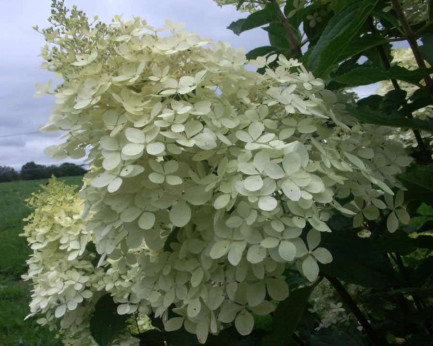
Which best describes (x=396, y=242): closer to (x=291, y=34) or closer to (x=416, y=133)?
(x=416, y=133)

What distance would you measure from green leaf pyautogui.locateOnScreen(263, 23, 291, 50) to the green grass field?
3.03ft

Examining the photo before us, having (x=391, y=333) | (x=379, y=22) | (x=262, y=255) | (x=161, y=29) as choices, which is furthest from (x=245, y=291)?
(x=379, y=22)

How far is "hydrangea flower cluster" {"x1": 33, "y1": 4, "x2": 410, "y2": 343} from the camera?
695 millimetres

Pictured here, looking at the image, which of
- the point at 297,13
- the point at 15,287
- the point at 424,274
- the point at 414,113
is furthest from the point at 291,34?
the point at 15,287

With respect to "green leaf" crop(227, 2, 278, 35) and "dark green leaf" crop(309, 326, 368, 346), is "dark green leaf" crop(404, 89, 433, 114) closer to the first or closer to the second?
"green leaf" crop(227, 2, 278, 35)

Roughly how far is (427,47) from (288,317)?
25.3 inches

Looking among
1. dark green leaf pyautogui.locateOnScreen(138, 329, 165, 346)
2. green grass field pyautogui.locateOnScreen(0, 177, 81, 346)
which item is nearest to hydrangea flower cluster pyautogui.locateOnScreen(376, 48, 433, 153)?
dark green leaf pyautogui.locateOnScreen(138, 329, 165, 346)

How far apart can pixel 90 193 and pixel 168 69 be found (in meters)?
0.24

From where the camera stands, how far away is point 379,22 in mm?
1382

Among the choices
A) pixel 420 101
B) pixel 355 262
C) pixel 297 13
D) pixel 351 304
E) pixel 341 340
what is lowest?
pixel 341 340

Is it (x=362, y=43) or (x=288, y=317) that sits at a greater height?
(x=362, y=43)

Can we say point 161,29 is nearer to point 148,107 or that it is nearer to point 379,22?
point 148,107

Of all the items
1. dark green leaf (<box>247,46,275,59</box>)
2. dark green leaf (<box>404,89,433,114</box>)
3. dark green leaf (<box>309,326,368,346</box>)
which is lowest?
dark green leaf (<box>309,326,368,346</box>)

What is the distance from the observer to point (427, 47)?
110 centimetres
